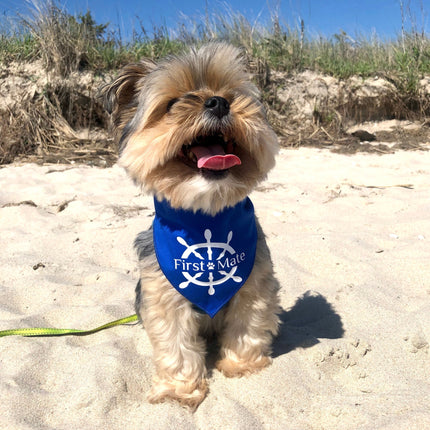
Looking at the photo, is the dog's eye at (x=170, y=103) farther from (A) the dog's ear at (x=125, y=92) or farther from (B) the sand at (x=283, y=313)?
(B) the sand at (x=283, y=313)

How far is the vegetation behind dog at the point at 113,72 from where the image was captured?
29.2 feet

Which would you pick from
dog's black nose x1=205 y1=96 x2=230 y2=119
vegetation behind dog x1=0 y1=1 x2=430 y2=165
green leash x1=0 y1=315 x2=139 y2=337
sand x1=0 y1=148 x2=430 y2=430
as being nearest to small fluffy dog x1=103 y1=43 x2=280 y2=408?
dog's black nose x1=205 y1=96 x2=230 y2=119

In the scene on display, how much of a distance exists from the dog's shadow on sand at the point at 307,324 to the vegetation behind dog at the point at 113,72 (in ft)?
17.6

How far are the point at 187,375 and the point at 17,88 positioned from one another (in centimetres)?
849

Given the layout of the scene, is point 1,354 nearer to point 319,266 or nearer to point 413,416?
point 413,416

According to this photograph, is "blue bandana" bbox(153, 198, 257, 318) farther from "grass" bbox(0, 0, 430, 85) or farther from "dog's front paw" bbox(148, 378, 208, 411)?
"grass" bbox(0, 0, 430, 85)

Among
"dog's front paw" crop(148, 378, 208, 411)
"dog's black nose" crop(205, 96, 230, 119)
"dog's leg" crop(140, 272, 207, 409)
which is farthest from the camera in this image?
"dog's leg" crop(140, 272, 207, 409)

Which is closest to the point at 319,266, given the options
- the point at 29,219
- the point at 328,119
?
the point at 29,219

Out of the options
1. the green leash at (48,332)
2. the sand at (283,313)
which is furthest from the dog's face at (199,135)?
the green leash at (48,332)

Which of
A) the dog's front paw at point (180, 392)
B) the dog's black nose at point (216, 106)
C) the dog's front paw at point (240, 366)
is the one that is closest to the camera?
the dog's black nose at point (216, 106)

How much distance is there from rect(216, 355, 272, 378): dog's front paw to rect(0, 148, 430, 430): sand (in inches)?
2.2

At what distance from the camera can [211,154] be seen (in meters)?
2.42

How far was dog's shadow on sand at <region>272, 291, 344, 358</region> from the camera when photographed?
10.1 feet

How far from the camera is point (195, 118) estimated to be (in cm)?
228
